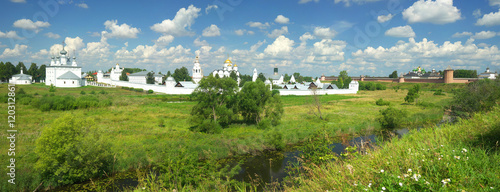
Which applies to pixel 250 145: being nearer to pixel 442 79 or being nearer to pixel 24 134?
pixel 24 134

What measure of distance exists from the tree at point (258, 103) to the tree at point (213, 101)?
56.8 inches

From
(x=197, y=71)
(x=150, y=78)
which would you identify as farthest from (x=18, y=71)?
(x=197, y=71)

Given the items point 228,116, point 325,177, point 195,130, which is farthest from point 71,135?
point 228,116

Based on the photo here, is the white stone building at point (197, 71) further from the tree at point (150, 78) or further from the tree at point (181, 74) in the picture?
the tree at point (150, 78)

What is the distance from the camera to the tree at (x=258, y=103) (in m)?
21.7

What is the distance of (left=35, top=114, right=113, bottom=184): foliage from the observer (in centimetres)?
1010

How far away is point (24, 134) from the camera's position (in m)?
16.1

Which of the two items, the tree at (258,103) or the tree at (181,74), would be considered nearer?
the tree at (258,103)

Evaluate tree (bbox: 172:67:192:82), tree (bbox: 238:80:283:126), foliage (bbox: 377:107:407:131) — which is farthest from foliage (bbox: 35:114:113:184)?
tree (bbox: 172:67:192:82)

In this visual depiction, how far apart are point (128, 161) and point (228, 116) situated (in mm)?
9578

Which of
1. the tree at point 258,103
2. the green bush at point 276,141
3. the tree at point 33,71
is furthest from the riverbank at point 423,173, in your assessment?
the tree at point 33,71

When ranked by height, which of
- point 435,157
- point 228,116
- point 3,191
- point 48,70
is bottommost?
point 3,191

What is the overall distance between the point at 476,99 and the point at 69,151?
24191mm

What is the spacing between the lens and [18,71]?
67875 mm
